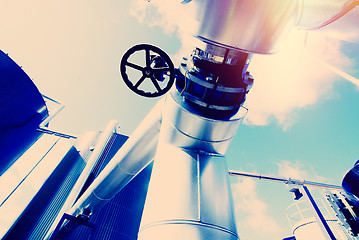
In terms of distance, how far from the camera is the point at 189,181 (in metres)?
1.43

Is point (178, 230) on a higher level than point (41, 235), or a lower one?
lower

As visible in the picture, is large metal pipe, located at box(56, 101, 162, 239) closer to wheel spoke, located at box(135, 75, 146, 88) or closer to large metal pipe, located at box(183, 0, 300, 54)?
wheel spoke, located at box(135, 75, 146, 88)

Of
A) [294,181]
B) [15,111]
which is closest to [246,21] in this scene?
[294,181]

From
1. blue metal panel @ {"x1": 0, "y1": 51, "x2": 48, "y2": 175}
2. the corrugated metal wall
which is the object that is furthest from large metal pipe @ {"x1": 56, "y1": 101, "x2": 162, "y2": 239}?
the corrugated metal wall

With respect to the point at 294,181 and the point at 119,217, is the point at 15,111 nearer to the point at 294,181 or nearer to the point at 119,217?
the point at 119,217

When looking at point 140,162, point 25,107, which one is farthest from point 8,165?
point 140,162

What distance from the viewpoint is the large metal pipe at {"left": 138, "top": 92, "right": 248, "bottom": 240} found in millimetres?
1227

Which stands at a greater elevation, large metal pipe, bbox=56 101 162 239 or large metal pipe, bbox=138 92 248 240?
large metal pipe, bbox=56 101 162 239

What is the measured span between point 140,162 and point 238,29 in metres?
1.88

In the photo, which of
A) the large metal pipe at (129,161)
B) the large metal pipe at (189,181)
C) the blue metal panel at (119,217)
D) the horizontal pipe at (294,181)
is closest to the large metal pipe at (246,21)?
the large metal pipe at (189,181)

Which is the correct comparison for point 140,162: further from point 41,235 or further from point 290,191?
point 41,235

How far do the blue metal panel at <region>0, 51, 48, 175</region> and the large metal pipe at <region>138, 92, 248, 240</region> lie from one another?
32.0 ft

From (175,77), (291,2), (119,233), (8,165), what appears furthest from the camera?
(119,233)

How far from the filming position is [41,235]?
8.94 m
